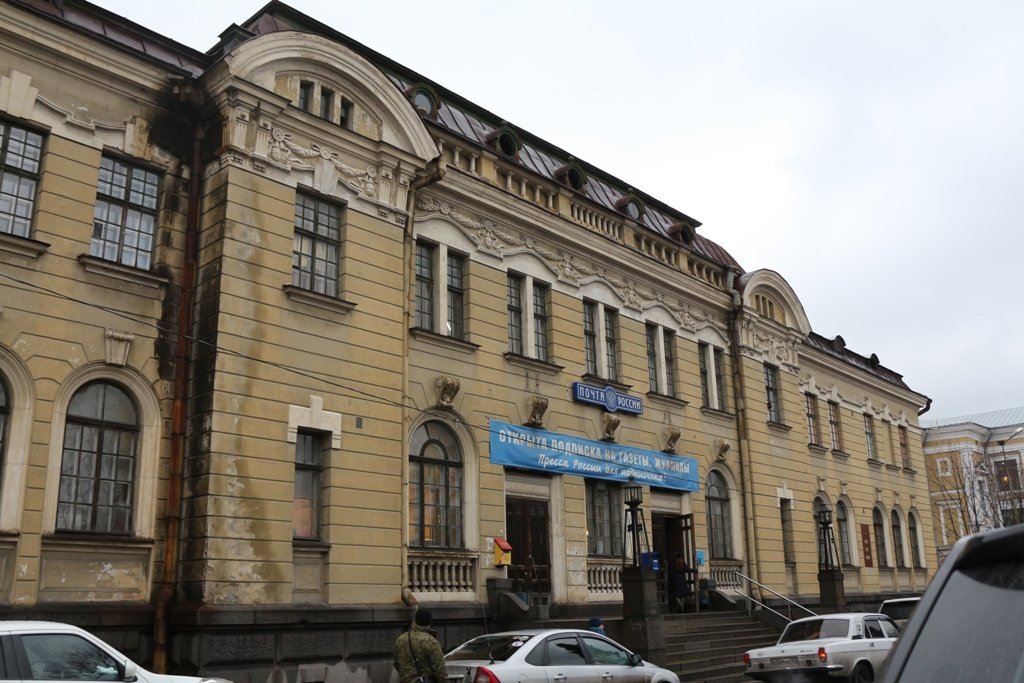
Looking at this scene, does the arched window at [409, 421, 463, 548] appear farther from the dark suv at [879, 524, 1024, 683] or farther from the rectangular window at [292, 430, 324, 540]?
the dark suv at [879, 524, 1024, 683]

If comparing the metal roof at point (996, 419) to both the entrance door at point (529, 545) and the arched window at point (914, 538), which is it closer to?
the arched window at point (914, 538)

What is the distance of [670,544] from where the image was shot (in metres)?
26.5

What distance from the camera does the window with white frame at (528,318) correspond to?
75.0 feet

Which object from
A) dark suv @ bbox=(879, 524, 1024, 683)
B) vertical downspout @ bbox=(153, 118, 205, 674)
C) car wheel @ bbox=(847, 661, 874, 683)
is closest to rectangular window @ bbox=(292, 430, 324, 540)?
vertical downspout @ bbox=(153, 118, 205, 674)

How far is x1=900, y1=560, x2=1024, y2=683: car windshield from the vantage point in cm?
246

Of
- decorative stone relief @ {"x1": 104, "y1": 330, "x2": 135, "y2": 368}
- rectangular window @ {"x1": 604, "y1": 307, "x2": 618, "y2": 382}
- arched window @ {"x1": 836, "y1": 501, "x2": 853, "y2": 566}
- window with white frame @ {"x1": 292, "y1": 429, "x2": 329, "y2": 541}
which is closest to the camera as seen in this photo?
decorative stone relief @ {"x1": 104, "y1": 330, "x2": 135, "y2": 368}

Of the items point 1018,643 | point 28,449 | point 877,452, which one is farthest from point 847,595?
point 1018,643

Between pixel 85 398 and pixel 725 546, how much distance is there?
19134 millimetres

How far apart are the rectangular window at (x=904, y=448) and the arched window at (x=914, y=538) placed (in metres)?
2.20

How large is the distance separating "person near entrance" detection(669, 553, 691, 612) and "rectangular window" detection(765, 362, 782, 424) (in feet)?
26.2

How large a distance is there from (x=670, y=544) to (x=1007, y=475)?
134ft

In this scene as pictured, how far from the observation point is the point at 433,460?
20.0m

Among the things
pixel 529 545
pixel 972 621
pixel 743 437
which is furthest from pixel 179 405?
pixel 743 437

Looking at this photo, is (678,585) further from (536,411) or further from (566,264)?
(566,264)
